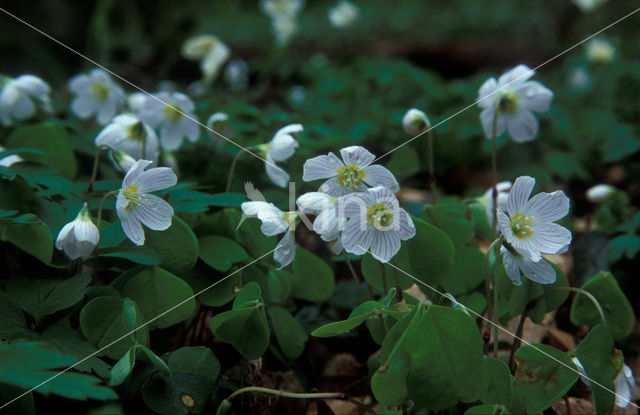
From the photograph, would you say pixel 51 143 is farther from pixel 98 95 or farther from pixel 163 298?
pixel 163 298

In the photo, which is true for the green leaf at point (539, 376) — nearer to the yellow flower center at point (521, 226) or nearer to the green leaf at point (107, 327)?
the yellow flower center at point (521, 226)

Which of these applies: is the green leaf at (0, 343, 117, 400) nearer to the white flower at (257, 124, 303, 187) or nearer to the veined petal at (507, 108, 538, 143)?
the white flower at (257, 124, 303, 187)

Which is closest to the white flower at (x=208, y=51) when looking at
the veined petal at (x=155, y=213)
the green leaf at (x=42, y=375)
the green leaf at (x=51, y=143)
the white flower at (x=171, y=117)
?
the white flower at (x=171, y=117)

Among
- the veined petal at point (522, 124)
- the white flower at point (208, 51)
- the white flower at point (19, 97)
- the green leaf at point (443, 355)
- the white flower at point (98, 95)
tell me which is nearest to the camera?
the green leaf at point (443, 355)

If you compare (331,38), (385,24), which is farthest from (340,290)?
(385,24)

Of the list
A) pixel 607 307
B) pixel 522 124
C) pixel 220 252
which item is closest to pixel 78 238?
pixel 220 252

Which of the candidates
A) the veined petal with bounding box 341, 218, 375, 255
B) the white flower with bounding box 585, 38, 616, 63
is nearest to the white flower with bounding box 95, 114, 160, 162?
the veined petal with bounding box 341, 218, 375, 255
